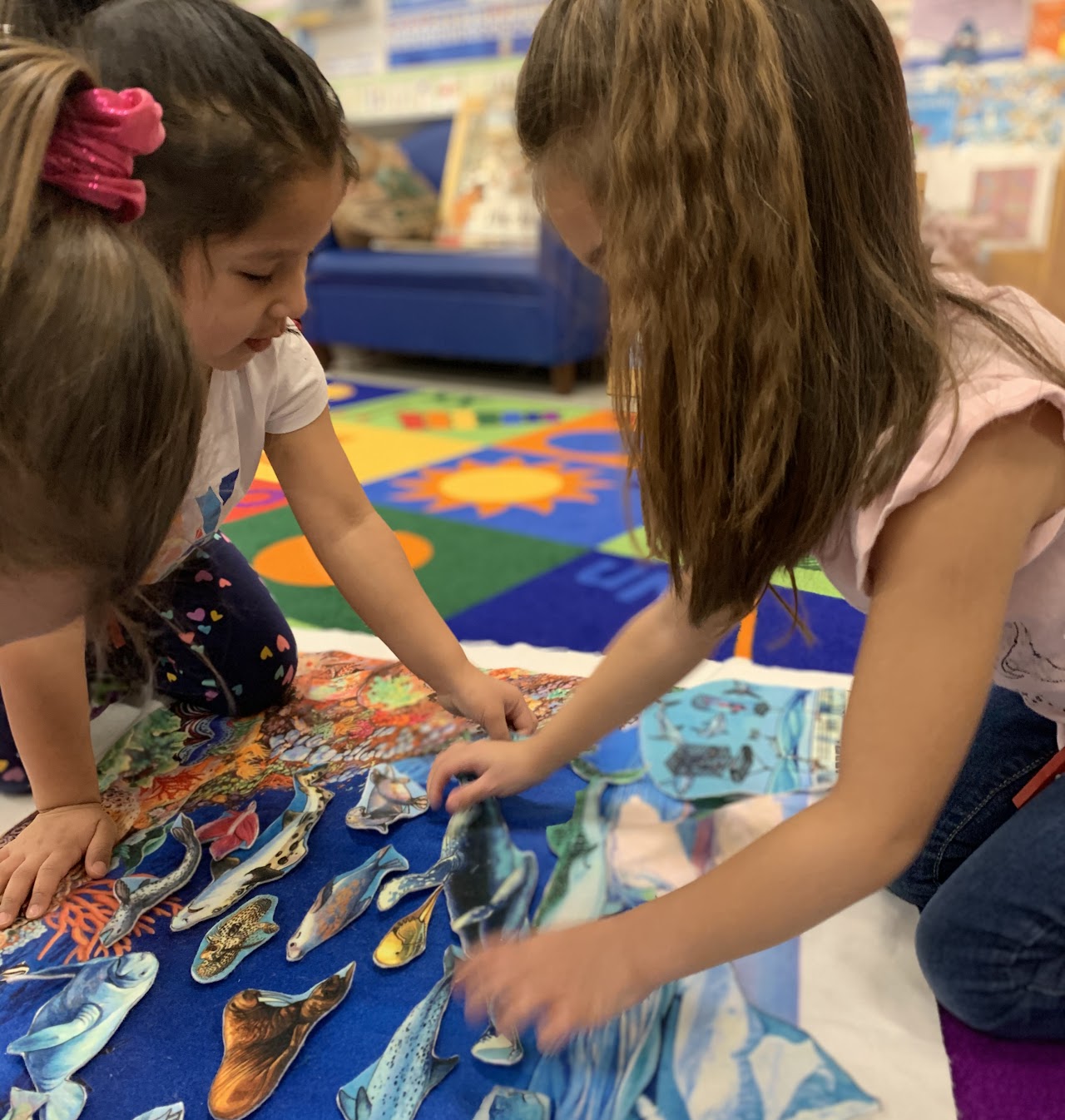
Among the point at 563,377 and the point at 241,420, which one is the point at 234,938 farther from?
the point at 563,377

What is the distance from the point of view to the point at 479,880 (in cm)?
70

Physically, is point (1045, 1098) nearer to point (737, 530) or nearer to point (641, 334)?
point (737, 530)

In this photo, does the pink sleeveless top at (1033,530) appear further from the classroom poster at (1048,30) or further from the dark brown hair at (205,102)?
the classroom poster at (1048,30)

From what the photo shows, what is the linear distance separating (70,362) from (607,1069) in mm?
461

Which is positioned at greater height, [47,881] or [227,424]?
[227,424]

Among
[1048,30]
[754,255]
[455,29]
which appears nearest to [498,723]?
[754,255]

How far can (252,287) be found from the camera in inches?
25.0

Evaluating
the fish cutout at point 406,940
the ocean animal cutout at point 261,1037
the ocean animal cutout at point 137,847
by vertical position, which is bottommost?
the ocean animal cutout at point 137,847

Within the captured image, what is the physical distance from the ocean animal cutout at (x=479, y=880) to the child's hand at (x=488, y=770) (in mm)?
11

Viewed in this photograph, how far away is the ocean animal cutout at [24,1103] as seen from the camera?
0.53 metres

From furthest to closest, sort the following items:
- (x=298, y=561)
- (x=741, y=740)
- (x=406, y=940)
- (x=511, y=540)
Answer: (x=511, y=540) → (x=298, y=561) → (x=741, y=740) → (x=406, y=940)

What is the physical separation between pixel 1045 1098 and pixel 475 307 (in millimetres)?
2200

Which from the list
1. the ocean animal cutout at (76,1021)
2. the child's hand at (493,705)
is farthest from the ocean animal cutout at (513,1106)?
the child's hand at (493,705)

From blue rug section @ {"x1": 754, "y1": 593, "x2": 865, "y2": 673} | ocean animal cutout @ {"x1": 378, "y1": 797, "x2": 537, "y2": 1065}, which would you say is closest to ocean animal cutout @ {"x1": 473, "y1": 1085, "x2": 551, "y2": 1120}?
ocean animal cutout @ {"x1": 378, "y1": 797, "x2": 537, "y2": 1065}
